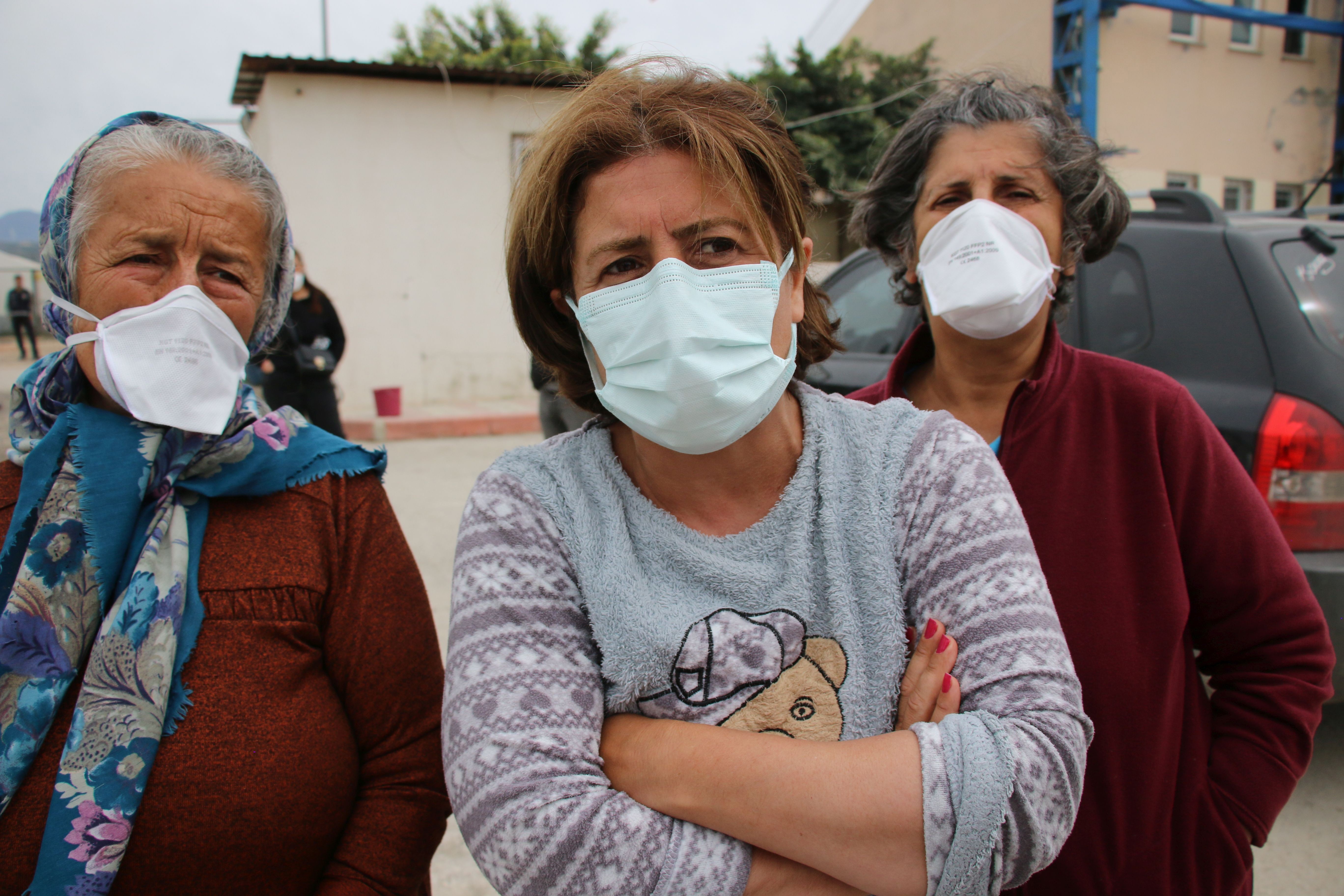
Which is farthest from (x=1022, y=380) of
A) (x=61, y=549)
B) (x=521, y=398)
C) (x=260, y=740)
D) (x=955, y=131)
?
(x=521, y=398)

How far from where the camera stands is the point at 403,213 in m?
11.8

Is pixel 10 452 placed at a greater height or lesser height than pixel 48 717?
greater

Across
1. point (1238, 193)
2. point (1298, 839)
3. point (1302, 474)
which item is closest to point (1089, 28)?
point (1238, 193)

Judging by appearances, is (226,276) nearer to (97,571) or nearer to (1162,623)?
(97,571)

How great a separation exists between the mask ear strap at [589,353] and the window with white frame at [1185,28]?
16.9 m

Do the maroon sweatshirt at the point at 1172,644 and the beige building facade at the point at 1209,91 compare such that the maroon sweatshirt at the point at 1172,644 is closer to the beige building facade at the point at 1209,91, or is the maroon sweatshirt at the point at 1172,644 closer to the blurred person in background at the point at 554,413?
the blurred person in background at the point at 554,413

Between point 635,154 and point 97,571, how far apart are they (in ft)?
3.39

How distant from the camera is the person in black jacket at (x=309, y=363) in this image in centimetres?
583

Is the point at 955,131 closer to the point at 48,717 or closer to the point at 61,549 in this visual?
the point at 61,549

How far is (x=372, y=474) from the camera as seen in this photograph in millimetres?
1534

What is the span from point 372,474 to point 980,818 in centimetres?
111

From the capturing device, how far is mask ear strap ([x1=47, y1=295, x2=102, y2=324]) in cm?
137

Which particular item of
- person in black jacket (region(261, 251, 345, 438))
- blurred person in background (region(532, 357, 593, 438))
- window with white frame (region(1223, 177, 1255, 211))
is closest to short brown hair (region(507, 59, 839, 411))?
blurred person in background (region(532, 357, 593, 438))

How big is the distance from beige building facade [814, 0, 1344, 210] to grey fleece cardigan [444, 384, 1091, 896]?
48.7ft
